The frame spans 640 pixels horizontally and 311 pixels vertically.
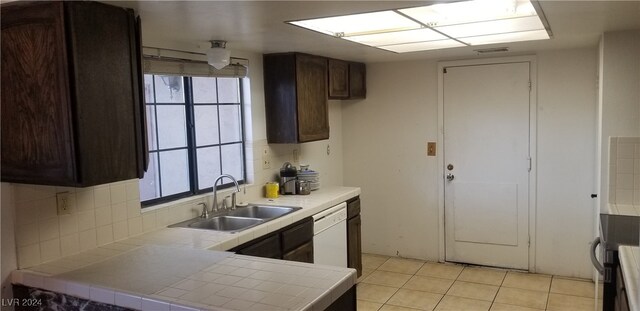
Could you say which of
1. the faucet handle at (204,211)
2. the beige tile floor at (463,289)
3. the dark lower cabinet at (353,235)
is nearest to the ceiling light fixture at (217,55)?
the faucet handle at (204,211)

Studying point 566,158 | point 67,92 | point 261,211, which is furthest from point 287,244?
point 566,158

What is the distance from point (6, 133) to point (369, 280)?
3286mm

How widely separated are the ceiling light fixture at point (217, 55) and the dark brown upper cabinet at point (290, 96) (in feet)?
2.69

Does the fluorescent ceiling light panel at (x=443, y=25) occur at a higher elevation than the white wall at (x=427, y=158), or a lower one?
higher

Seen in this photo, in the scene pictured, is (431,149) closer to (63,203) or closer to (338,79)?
(338,79)

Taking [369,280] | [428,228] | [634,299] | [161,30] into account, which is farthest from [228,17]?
[428,228]

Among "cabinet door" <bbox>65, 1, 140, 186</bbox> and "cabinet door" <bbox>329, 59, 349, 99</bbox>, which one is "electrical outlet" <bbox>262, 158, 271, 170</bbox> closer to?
"cabinet door" <bbox>329, 59, 349, 99</bbox>

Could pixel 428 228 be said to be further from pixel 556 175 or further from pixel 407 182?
A: pixel 556 175

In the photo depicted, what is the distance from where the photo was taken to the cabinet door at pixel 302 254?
342 cm

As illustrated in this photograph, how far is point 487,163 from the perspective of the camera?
15.8 ft

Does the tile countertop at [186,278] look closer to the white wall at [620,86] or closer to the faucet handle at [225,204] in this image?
the faucet handle at [225,204]

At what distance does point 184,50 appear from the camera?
3395 millimetres

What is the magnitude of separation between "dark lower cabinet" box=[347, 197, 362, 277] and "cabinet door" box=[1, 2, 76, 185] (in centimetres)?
265

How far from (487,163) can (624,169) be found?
1528 millimetres
